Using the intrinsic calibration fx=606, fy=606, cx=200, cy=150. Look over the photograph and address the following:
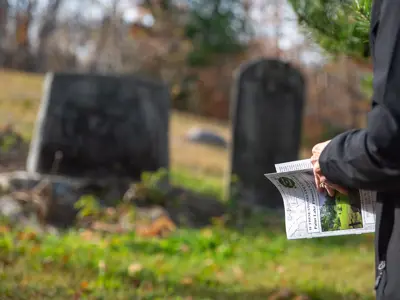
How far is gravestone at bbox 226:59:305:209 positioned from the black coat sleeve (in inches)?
245

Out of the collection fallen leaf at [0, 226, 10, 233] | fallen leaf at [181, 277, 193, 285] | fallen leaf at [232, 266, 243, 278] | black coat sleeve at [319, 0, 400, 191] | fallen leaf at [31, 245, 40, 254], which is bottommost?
fallen leaf at [181, 277, 193, 285]

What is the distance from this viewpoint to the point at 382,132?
5.00 ft

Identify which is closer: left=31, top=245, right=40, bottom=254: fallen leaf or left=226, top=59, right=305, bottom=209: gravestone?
left=31, top=245, right=40, bottom=254: fallen leaf

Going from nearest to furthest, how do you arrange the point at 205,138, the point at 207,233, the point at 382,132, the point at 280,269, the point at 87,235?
the point at 382,132 → the point at 280,269 → the point at 87,235 → the point at 207,233 → the point at 205,138

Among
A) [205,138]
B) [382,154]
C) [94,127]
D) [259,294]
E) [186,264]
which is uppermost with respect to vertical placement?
[205,138]

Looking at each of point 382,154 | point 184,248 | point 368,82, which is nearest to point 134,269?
point 184,248

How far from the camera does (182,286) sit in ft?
13.5

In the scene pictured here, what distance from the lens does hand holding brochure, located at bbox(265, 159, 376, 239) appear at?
6.18ft

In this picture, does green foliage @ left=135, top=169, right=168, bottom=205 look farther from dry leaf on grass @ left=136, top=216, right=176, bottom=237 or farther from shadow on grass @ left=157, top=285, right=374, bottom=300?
shadow on grass @ left=157, top=285, right=374, bottom=300

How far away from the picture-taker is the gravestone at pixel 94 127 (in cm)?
660

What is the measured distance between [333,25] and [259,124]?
4.79 meters

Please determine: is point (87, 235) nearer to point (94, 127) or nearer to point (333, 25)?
point (94, 127)

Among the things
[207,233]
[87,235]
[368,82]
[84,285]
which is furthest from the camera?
[207,233]

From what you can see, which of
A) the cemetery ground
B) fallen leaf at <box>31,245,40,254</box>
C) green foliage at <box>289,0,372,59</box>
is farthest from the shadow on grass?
green foliage at <box>289,0,372,59</box>
